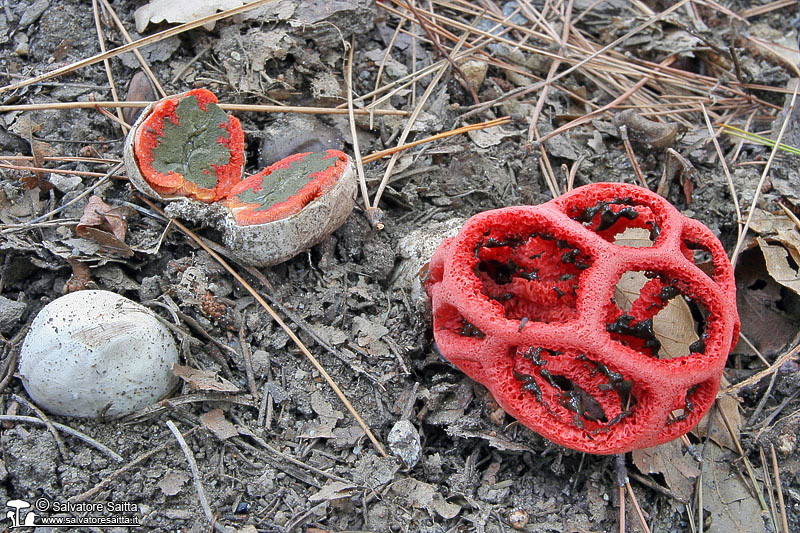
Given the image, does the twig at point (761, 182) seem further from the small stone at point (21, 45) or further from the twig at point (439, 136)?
the small stone at point (21, 45)

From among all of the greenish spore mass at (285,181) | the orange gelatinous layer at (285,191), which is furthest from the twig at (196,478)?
the greenish spore mass at (285,181)

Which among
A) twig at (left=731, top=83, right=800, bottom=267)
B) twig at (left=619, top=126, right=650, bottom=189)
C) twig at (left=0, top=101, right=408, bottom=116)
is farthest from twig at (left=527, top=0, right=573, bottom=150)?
twig at (left=731, top=83, right=800, bottom=267)

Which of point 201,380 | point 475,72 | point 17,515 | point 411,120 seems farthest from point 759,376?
point 17,515

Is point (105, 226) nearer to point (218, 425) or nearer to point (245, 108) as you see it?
point (245, 108)

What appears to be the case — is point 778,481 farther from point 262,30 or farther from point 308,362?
point 262,30

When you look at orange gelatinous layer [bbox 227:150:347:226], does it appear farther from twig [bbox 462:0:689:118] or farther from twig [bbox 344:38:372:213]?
twig [bbox 462:0:689:118]

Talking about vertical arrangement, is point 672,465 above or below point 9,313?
below
